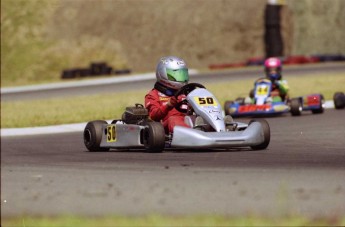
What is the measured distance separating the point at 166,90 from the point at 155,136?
0.98 meters

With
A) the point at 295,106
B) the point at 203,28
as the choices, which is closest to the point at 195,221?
the point at 295,106

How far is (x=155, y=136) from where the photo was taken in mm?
11102

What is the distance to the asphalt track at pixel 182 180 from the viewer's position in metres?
7.16

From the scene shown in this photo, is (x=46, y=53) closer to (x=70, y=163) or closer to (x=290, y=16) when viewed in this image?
(x=290, y=16)

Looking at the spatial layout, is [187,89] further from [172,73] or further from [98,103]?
[98,103]

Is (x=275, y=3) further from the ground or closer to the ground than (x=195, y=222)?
further from the ground

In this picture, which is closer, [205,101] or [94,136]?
[205,101]

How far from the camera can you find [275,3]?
143 feet

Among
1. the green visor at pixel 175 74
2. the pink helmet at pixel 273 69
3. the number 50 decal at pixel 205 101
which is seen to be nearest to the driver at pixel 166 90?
the green visor at pixel 175 74

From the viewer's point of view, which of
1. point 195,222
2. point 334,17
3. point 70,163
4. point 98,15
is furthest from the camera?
point 98,15

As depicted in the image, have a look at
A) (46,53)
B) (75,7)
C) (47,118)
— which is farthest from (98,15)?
(47,118)

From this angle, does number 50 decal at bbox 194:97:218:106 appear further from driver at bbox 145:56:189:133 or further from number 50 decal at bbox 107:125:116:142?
number 50 decal at bbox 107:125:116:142

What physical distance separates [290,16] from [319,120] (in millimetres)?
28053

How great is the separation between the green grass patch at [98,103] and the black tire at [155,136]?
735 cm
